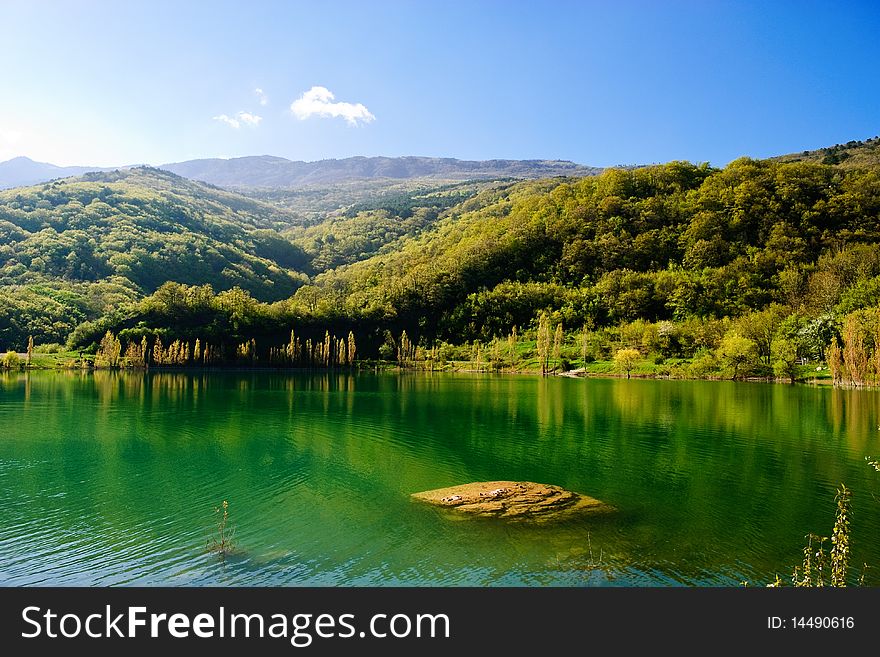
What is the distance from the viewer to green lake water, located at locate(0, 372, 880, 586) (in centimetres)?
1249

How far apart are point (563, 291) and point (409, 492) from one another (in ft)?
404

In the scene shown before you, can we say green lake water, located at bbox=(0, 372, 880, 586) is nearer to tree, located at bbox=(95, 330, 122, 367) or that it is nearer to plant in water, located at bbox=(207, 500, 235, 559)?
plant in water, located at bbox=(207, 500, 235, 559)

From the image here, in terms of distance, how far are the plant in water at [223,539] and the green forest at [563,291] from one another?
229 ft

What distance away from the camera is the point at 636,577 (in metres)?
11.9

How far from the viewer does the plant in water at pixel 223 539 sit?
1347 cm

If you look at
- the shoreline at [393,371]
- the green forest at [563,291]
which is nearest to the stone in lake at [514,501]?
the green forest at [563,291]

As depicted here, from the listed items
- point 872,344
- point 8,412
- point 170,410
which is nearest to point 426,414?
point 170,410

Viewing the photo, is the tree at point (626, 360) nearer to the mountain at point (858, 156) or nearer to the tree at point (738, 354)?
the tree at point (738, 354)

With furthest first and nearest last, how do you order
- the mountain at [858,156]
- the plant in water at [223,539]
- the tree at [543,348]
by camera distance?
1. the mountain at [858,156]
2. the tree at [543,348]
3. the plant in water at [223,539]

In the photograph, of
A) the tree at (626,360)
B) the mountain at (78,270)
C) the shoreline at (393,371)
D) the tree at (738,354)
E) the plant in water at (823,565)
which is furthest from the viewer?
the mountain at (78,270)
